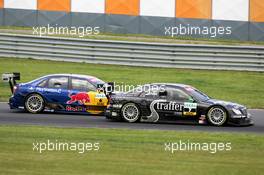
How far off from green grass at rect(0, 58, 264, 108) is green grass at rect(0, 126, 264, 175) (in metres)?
7.38

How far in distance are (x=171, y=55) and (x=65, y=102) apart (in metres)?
7.66

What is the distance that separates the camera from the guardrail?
1062 inches

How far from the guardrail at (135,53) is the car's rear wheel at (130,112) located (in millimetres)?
7941

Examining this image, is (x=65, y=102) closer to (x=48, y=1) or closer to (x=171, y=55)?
(x=171, y=55)

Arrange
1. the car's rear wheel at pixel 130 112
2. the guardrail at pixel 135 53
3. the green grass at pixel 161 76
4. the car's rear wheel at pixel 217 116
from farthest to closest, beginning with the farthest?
1. the guardrail at pixel 135 53
2. the green grass at pixel 161 76
3. the car's rear wheel at pixel 130 112
4. the car's rear wheel at pixel 217 116

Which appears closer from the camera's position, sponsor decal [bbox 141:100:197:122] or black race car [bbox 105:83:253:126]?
black race car [bbox 105:83:253:126]
